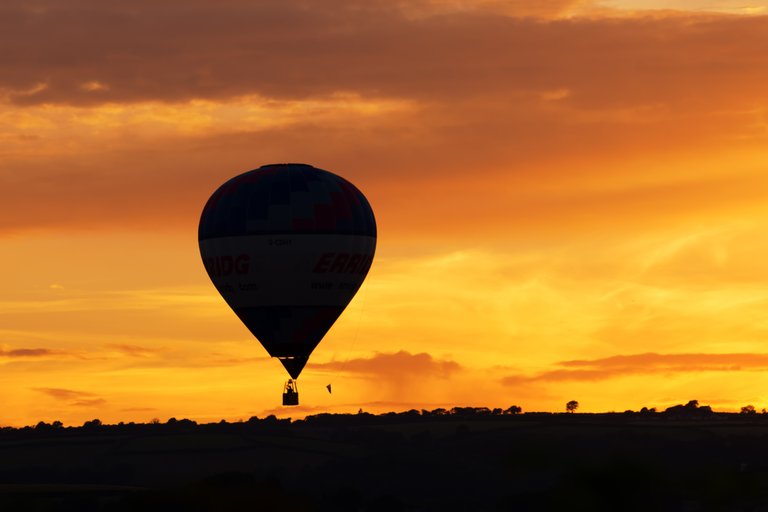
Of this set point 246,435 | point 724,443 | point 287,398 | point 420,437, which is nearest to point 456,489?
point 287,398

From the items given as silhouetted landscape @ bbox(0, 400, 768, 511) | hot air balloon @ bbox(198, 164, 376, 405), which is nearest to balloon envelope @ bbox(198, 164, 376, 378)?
hot air balloon @ bbox(198, 164, 376, 405)

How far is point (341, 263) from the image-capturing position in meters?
70.8

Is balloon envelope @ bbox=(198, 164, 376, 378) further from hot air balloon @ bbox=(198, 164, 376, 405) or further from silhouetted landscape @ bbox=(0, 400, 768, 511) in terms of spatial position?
silhouetted landscape @ bbox=(0, 400, 768, 511)

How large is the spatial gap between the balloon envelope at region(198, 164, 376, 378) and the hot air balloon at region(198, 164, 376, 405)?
0.04 meters

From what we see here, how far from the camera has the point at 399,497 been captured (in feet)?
243

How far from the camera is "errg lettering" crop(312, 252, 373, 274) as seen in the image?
2761 inches

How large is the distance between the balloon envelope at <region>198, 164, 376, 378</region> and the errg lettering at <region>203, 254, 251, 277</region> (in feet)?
0.15

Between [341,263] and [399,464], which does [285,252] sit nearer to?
[341,263]

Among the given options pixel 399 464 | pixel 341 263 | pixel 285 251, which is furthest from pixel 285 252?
pixel 399 464

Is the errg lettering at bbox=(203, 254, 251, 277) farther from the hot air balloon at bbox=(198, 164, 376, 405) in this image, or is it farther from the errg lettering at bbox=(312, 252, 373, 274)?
the errg lettering at bbox=(312, 252, 373, 274)

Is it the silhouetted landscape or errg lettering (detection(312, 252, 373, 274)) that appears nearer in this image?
the silhouetted landscape

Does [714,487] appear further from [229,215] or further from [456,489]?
[229,215]

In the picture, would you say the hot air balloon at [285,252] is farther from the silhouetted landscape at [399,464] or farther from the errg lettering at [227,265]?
the silhouetted landscape at [399,464]

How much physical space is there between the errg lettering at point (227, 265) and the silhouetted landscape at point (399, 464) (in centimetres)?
1068
